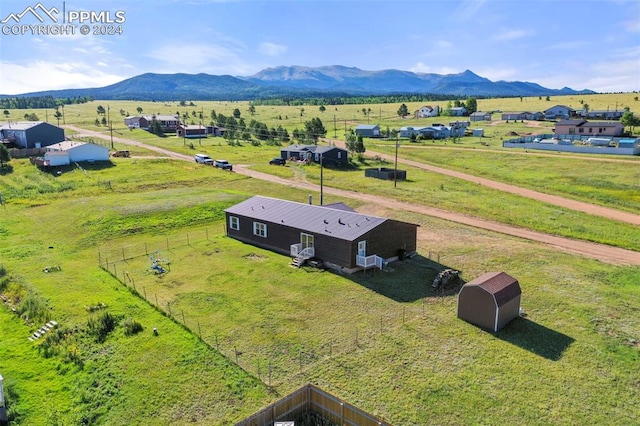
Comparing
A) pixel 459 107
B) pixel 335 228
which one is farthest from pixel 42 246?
pixel 459 107

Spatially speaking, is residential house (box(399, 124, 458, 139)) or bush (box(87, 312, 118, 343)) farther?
residential house (box(399, 124, 458, 139))

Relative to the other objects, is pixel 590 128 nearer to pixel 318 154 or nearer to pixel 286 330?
pixel 318 154

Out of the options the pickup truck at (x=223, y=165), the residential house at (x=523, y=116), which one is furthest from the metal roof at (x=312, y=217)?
the residential house at (x=523, y=116)

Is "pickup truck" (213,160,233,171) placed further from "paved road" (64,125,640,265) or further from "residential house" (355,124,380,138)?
"residential house" (355,124,380,138)

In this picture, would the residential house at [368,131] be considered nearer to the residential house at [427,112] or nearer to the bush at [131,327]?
the residential house at [427,112]

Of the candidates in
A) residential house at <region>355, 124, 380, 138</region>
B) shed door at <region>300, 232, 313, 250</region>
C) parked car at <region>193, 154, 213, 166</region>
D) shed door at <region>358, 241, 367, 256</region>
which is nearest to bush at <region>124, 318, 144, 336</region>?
shed door at <region>300, 232, 313, 250</region>

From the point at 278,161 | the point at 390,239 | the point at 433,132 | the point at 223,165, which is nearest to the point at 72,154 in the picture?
the point at 223,165
